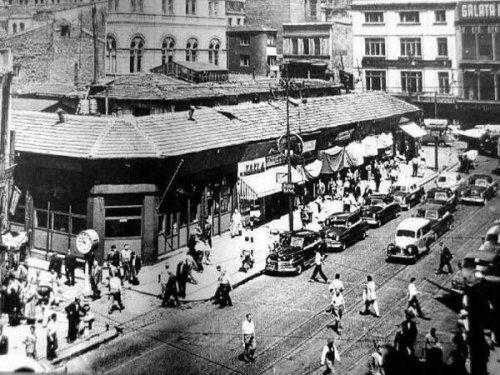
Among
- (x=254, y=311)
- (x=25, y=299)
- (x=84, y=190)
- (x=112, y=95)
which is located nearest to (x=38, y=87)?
(x=112, y=95)

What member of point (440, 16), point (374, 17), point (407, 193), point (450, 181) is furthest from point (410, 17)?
point (407, 193)

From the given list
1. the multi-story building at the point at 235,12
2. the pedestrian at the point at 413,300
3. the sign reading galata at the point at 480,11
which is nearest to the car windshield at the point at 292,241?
the pedestrian at the point at 413,300

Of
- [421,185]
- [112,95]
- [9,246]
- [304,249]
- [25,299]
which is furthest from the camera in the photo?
[421,185]

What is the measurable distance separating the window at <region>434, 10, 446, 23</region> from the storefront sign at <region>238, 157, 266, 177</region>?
19.6 meters

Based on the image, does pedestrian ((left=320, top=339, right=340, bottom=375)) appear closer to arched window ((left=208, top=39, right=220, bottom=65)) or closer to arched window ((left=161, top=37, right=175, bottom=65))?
arched window ((left=161, top=37, right=175, bottom=65))

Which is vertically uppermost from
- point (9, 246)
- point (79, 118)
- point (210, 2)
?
point (210, 2)

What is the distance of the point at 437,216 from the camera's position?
2870 centimetres

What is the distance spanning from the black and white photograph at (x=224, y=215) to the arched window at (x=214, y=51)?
2.79m

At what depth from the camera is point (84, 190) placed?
85.6ft

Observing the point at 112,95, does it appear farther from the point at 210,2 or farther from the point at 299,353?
the point at 299,353

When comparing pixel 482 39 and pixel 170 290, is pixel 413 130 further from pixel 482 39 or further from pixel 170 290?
pixel 170 290

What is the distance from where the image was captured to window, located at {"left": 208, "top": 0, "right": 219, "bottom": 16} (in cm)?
5101

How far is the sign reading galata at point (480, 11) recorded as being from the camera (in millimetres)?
19672

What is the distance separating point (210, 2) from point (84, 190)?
30.7 metres
